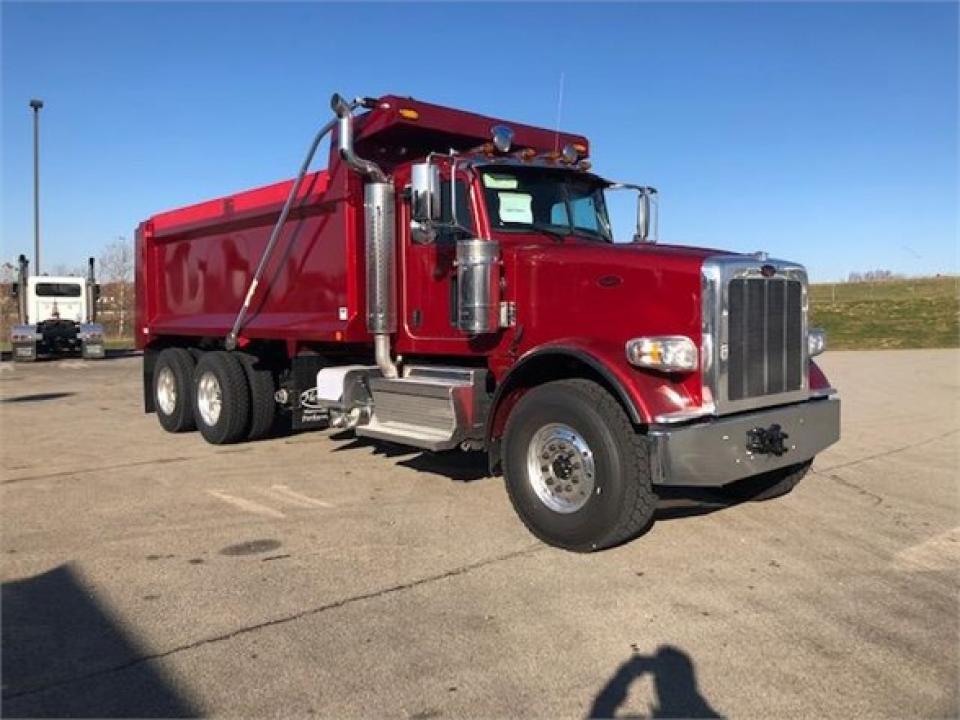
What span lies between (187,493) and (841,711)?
5333 millimetres

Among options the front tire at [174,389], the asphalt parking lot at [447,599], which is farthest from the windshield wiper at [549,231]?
the front tire at [174,389]

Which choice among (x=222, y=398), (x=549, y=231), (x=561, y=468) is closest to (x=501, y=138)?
(x=549, y=231)

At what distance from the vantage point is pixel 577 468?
542cm

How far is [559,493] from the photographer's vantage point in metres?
5.55

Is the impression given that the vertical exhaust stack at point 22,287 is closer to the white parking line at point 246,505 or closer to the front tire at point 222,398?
the front tire at point 222,398

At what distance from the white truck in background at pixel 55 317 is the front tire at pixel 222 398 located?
18.6m

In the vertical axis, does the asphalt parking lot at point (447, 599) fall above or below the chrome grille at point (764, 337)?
below

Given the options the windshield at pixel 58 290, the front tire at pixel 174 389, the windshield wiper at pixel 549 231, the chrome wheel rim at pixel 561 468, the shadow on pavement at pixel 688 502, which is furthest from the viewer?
the windshield at pixel 58 290

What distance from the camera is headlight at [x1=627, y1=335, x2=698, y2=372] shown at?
5117 mm

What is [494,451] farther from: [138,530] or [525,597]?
[138,530]

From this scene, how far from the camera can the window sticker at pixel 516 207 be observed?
256 inches

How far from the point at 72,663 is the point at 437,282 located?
398 centimetres

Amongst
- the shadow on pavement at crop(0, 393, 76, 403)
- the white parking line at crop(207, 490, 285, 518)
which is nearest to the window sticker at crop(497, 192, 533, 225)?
the white parking line at crop(207, 490, 285, 518)

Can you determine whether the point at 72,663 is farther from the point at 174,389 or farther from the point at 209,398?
the point at 174,389
